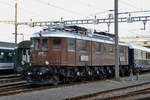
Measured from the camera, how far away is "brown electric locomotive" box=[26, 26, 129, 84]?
15.6m

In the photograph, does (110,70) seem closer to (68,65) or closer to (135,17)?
(68,65)

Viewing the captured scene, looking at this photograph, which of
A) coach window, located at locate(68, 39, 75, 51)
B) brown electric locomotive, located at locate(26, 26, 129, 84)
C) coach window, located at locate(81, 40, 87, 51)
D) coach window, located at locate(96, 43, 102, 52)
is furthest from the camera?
coach window, located at locate(96, 43, 102, 52)

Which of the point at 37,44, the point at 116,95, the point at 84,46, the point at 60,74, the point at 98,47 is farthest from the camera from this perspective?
the point at 98,47

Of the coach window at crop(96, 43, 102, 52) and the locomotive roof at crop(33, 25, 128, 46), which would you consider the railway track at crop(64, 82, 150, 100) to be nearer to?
the locomotive roof at crop(33, 25, 128, 46)

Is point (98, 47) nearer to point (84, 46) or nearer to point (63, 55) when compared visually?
point (84, 46)

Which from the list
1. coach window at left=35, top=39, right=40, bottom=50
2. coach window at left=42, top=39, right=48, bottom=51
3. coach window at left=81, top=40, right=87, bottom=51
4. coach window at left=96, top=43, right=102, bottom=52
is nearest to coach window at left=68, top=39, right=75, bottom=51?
coach window at left=81, top=40, right=87, bottom=51

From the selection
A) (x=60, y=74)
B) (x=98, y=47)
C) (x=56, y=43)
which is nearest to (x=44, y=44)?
(x=56, y=43)

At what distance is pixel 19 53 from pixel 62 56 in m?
7.35

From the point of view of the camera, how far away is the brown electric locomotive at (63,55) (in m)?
15.6

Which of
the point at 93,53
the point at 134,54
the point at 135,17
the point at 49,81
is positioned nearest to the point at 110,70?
the point at 93,53

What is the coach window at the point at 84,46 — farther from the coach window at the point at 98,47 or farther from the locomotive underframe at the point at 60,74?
the coach window at the point at 98,47

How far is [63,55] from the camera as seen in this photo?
16000 mm

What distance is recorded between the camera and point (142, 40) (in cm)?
7344

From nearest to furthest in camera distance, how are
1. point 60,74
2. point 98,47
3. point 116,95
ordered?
point 116,95, point 60,74, point 98,47
